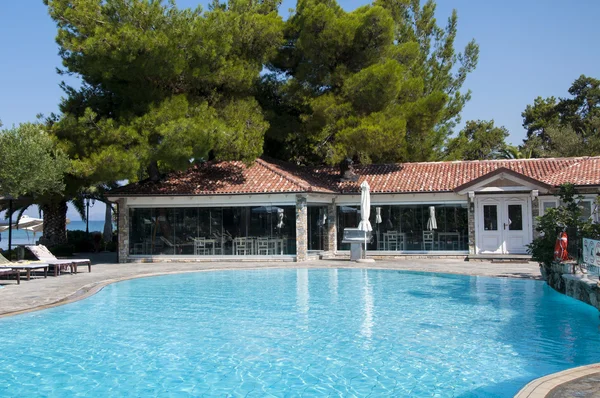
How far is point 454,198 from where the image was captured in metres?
25.6

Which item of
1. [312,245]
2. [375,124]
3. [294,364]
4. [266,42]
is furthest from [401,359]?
[266,42]

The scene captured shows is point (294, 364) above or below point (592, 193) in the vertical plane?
below

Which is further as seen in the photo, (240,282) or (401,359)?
(240,282)

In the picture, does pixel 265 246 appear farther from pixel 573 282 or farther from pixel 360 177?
pixel 573 282

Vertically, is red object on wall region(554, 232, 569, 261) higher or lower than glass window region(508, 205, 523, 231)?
lower

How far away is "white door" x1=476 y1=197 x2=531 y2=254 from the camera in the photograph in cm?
2473

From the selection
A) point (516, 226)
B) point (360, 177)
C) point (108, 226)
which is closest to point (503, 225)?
point (516, 226)

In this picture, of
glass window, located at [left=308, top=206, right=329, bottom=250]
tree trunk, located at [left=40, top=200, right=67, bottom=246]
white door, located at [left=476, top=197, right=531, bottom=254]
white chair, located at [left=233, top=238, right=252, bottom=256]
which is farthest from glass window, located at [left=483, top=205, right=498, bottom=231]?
tree trunk, located at [left=40, top=200, right=67, bottom=246]

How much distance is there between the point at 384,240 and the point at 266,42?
→ 37.8ft

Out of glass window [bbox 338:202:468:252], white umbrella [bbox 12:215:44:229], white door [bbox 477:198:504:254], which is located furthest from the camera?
white umbrella [bbox 12:215:44:229]

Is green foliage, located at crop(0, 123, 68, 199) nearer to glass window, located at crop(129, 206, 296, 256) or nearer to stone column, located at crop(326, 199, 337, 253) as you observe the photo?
glass window, located at crop(129, 206, 296, 256)

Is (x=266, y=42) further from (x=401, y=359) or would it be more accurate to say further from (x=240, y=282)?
(x=401, y=359)

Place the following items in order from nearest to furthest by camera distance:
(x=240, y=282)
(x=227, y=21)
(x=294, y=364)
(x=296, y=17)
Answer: (x=294, y=364), (x=240, y=282), (x=227, y=21), (x=296, y=17)

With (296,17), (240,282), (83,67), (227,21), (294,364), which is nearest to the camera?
(294,364)
